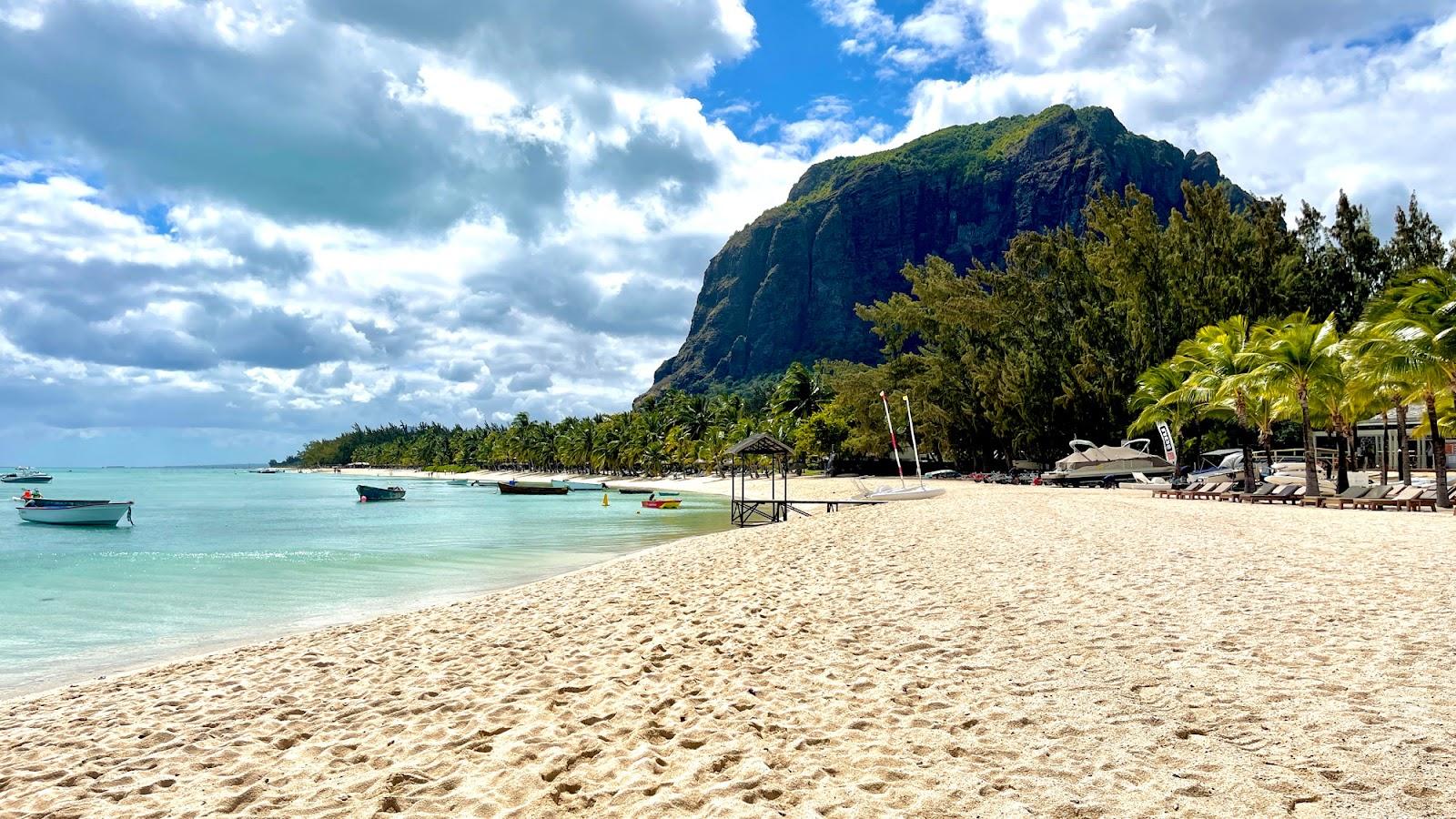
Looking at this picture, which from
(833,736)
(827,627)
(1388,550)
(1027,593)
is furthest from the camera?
(1388,550)

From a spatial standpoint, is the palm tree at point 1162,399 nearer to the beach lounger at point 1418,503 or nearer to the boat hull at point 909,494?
the boat hull at point 909,494

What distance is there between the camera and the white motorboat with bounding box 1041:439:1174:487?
4028 centimetres

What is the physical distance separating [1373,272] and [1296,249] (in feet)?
11.1

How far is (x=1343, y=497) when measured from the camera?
21.6 meters

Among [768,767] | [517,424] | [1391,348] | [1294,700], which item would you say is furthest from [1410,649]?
[517,424]

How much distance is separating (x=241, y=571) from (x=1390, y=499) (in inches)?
1177

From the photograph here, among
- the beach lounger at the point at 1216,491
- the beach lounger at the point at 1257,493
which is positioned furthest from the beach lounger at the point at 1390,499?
the beach lounger at the point at 1216,491

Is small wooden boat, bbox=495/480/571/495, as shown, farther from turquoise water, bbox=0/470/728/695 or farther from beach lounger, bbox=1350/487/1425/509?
beach lounger, bbox=1350/487/1425/509

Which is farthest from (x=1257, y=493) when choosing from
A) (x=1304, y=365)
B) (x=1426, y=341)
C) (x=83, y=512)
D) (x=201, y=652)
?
(x=83, y=512)

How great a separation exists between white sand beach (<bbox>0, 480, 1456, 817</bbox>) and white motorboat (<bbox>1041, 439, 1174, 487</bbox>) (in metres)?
30.8

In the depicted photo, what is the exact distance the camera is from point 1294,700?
525 centimetres

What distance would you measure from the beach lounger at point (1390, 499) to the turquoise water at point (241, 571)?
19723 mm

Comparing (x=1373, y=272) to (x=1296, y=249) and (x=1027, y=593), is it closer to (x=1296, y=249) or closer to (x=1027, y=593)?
(x=1296, y=249)

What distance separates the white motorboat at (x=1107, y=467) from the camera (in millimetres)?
40281
